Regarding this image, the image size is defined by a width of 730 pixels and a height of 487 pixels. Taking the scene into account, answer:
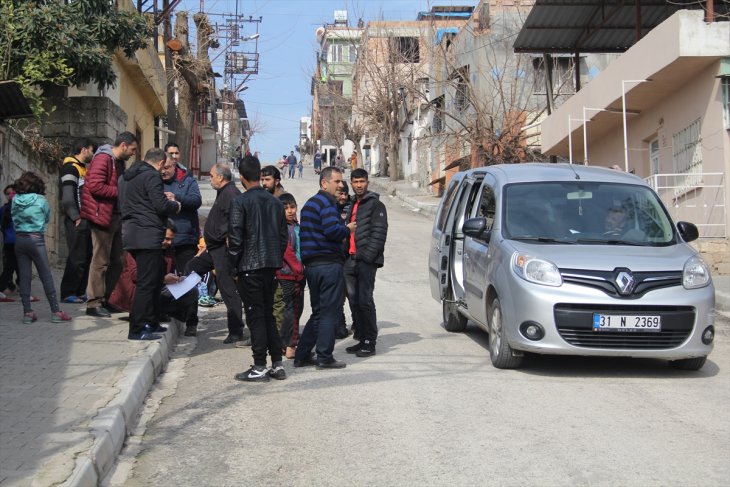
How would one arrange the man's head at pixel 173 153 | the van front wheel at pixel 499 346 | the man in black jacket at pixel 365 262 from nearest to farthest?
the van front wheel at pixel 499 346
the man in black jacket at pixel 365 262
the man's head at pixel 173 153

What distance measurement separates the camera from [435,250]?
457 inches

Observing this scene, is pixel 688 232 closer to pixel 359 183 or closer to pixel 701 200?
pixel 359 183

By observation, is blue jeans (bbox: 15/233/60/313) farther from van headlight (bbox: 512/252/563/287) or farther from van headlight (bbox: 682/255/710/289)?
van headlight (bbox: 682/255/710/289)

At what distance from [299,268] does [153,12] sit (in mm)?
19183

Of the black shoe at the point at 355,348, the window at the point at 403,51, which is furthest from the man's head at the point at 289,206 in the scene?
the window at the point at 403,51

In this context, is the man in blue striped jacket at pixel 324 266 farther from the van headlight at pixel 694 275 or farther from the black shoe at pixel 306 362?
the van headlight at pixel 694 275

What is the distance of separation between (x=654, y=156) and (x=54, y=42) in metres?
12.4

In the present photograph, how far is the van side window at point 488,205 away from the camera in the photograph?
383 inches

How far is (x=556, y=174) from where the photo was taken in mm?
9805

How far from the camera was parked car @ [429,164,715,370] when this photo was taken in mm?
8055

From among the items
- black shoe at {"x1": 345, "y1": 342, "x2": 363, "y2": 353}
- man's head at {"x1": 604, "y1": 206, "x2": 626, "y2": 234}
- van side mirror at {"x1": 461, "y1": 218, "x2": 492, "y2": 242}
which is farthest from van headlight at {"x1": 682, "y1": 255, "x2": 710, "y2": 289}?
black shoe at {"x1": 345, "y1": 342, "x2": 363, "y2": 353}

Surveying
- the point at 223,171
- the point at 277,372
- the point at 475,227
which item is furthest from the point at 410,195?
the point at 277,372

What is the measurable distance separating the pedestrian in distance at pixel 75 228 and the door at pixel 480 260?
14.6 feet

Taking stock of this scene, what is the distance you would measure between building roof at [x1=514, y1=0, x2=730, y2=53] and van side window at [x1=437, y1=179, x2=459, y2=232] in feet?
36.7
